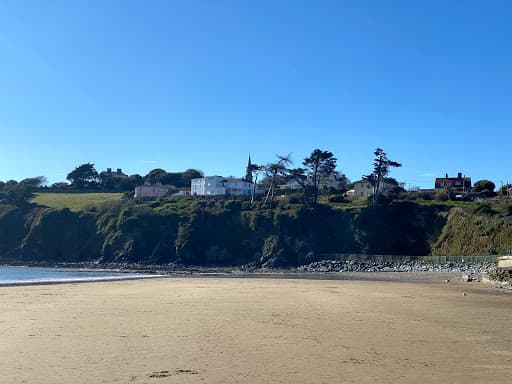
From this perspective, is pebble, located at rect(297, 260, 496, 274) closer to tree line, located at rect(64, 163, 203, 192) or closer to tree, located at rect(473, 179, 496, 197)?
tree, located at rect(473, 179, 496, 197)

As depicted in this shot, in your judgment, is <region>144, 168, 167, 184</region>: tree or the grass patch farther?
<region>144, 168, 167, 184</region>: tree

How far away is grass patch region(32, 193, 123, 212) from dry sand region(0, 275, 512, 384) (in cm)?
8101

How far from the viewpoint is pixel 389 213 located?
76375mm

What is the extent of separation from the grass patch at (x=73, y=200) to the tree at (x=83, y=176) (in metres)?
17.4

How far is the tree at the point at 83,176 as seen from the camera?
479ft

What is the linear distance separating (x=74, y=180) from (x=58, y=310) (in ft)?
435

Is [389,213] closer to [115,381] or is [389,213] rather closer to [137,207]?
[137,207]

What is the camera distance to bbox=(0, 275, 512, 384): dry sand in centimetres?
1096

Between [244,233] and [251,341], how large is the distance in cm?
6644

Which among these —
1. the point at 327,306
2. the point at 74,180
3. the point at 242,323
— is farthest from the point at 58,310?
the point at 74,180

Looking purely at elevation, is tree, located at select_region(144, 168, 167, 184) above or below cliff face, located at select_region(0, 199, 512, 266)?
above

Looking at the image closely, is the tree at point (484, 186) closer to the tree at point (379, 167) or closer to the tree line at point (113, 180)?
the tree at point (379, 167)

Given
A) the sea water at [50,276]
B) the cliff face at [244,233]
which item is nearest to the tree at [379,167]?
the cliff face at [244,233]

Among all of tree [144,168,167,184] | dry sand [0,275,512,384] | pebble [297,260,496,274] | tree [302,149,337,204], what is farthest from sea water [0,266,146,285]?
tree [144,168,167,184]
